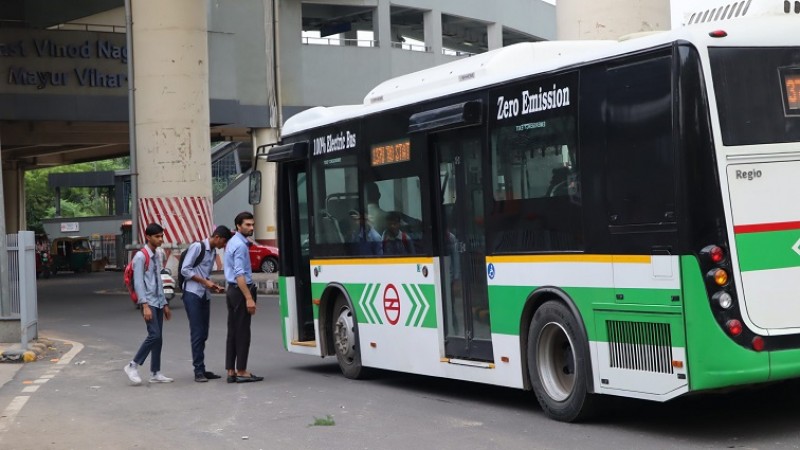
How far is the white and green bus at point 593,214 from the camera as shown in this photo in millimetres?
8914

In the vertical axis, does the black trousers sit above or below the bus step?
above

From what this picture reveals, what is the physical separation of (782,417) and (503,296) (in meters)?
2.60

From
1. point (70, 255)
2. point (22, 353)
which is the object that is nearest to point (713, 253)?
point (22, 353)

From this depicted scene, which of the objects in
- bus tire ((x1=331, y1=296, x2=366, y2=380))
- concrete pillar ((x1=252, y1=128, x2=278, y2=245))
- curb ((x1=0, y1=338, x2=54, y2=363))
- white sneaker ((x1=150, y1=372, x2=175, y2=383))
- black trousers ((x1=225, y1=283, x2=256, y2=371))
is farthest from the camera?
concrete pillar ((x1=252, y1=128, x2=278, y2=245))

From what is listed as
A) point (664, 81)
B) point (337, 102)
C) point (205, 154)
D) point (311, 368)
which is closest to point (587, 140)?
point (664, 81)

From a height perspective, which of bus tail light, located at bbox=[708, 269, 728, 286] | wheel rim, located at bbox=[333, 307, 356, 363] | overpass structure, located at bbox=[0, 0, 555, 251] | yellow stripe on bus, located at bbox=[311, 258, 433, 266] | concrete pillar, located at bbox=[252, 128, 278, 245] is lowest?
wheel rim, located at bbox=[333, 307, 356, 363]

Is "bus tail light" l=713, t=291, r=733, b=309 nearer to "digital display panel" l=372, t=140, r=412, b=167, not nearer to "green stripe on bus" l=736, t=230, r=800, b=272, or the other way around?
"green stripe on bus" l=736, t=230, r=800, b=272

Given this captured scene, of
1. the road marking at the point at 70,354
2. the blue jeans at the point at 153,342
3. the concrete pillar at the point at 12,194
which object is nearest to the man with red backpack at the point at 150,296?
the blue jeans at the point at 153,342

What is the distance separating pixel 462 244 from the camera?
472 inches

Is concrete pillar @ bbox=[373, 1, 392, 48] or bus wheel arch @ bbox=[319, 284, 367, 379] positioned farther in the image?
concrete pillar @ bbox=[373, 1, 392, 48]

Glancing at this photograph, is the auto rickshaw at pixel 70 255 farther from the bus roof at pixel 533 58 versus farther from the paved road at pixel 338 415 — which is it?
the bus roof at pixel 533 58

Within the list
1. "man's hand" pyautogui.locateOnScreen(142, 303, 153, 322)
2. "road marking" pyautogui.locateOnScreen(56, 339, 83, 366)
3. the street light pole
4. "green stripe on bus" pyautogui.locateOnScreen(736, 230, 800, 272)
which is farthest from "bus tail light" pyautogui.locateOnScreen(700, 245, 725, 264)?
the street light pole

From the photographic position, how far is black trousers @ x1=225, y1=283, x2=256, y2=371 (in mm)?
14609

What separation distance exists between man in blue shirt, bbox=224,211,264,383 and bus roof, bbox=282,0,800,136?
1.67 metres
